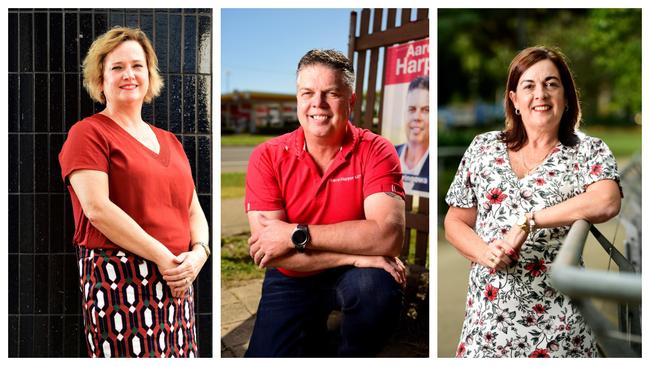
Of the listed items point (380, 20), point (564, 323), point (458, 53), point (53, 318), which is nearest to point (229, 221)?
point (53, 318)

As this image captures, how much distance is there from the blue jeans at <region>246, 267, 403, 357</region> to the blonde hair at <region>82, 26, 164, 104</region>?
1079 millimetres

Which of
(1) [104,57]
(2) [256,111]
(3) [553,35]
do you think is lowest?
(2) [256,111]

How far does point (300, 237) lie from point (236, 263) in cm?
41

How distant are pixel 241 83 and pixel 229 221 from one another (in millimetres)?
666

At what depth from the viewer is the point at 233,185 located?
3449 millimetres

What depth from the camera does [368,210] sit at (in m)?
3.31

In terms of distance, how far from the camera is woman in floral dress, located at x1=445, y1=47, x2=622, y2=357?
9.91 ft

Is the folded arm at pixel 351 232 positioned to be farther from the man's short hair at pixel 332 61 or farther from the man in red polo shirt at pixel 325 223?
the man's short hair at pixel 332 61

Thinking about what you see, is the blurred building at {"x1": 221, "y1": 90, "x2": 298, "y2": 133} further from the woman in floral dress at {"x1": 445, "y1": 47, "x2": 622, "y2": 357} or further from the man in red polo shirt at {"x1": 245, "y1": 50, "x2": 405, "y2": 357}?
the woman in floral dress at {"x1": 445, "y1": 47, "x2": 622, "y2": 357}

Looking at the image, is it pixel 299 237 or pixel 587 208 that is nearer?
pixel 587 208

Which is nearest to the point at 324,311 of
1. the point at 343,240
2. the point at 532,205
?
the point at 343,240

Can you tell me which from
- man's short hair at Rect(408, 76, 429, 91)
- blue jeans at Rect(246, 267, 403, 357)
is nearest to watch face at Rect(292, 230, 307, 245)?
blue jeans at Rect(246, 267, 403, 357)

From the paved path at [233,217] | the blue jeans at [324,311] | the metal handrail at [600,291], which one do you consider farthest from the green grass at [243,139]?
the metal handrail at [600,291]

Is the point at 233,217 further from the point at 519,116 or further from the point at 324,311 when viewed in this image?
the point at 519,116
